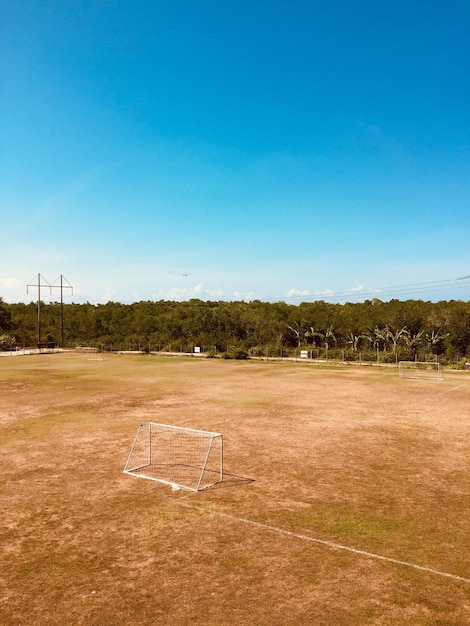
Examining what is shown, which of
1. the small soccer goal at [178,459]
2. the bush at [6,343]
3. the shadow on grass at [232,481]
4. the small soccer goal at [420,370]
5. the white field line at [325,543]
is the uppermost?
the bush at [6,343]

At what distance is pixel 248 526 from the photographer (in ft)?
39.1

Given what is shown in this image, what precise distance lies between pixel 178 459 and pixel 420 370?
42661 millimetres

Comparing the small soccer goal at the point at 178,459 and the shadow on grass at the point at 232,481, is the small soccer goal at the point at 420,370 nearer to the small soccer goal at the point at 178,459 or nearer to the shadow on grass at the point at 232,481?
the small soccer goal at the point at 178,459

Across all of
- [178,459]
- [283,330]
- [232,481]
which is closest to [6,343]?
[283,330]

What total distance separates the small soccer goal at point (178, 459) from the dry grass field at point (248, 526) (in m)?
0.50

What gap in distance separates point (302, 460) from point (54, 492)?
8.62m

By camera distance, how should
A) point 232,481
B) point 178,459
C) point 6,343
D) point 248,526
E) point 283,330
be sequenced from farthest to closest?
point 283,330 → point 6,343 → point 178,459 → point 232,481 → point 248,526

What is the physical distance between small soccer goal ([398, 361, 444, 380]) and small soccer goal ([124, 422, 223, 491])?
33.7m

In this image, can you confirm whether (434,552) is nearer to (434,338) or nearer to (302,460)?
(302,460)

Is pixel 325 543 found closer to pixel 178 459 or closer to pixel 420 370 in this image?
pixel 178 459

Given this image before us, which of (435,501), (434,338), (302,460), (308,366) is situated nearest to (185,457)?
(302,460)

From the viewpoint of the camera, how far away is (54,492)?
46.7ft

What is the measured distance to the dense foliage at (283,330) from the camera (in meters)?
66.6

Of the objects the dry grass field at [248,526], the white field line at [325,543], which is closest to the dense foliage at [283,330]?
the dry grass field at [248,526]
